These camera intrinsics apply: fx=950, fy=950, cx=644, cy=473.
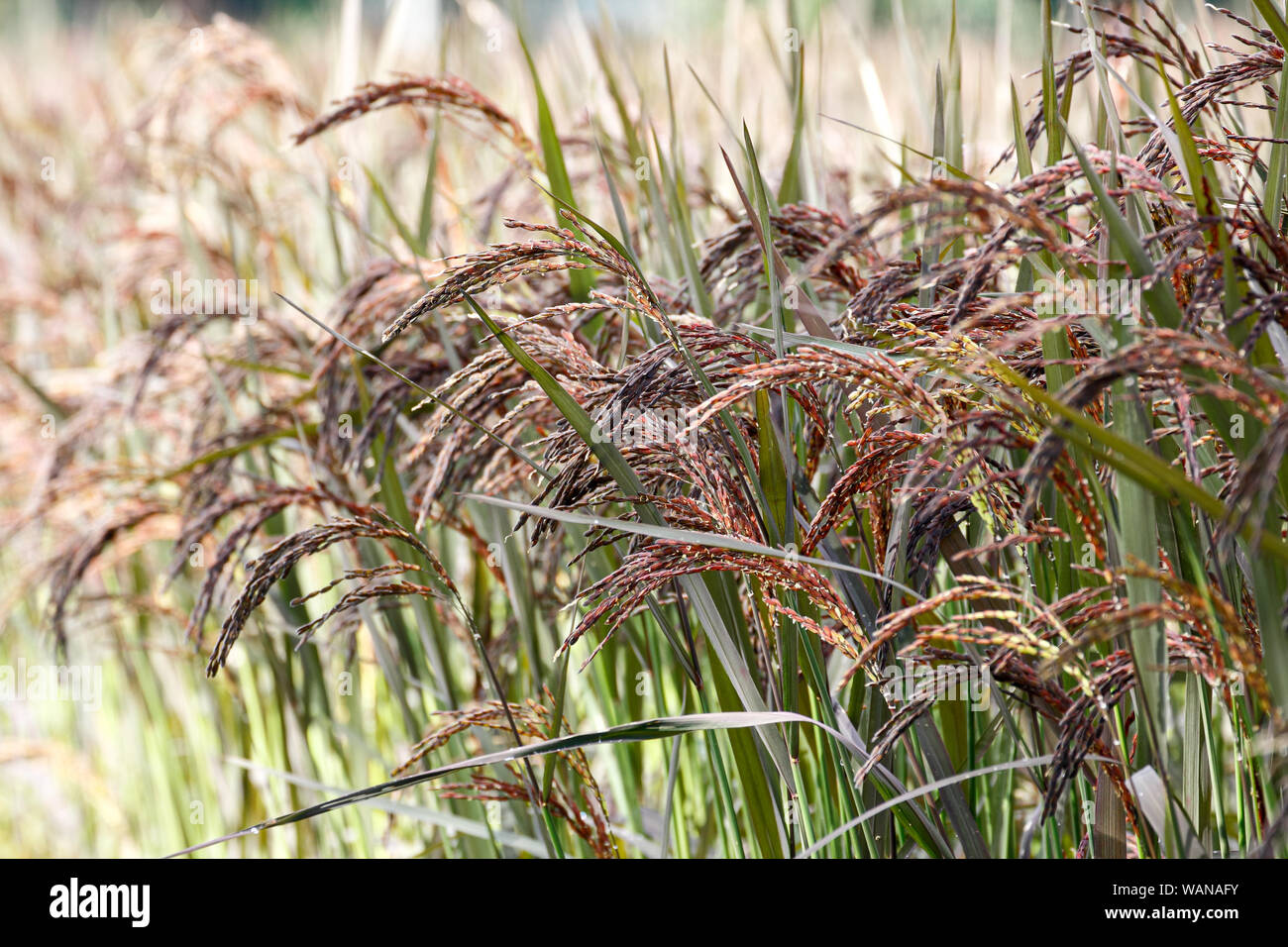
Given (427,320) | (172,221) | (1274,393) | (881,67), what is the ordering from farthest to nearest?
(881,67)
(172,221)
(427,320)
(1274,393)

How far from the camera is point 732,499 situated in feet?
2.82

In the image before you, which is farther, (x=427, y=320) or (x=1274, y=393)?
(x=427, y=320)

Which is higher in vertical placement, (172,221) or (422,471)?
(172,221)

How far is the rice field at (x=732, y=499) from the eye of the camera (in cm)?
73

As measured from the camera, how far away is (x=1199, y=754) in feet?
2.78

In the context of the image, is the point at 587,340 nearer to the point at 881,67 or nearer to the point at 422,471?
the point at 422,471

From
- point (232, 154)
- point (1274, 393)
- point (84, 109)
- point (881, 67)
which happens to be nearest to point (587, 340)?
point (1274, 393)

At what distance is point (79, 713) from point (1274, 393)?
273cm

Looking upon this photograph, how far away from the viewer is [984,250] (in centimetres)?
71

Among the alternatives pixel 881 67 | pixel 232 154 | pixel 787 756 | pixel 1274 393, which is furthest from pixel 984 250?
pixel 881 67

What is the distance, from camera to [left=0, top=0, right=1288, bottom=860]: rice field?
28.7 inches
